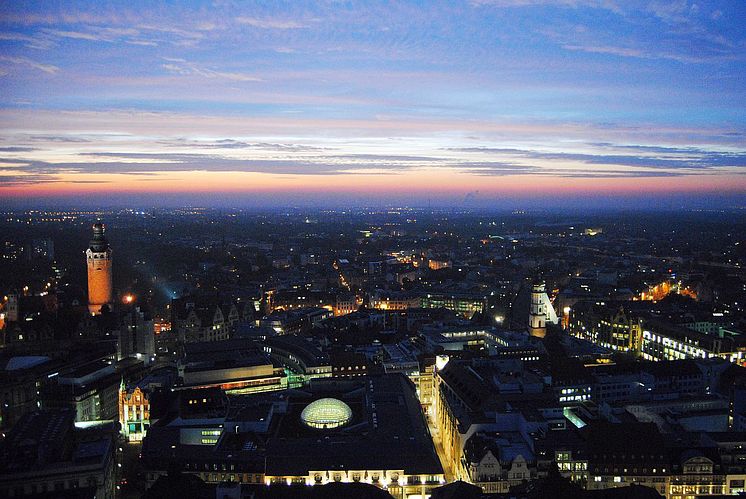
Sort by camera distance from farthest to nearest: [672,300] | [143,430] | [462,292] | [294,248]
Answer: [294,248]
[462,292]
[672,300]
[143,430]

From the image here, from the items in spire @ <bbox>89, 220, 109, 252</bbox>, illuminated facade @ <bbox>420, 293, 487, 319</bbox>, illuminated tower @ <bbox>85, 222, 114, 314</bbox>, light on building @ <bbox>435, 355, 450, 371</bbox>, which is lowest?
illuminated facade @ <bbox>420, 293, 487, 319</bbox>

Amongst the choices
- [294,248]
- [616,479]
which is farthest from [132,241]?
[616,479]

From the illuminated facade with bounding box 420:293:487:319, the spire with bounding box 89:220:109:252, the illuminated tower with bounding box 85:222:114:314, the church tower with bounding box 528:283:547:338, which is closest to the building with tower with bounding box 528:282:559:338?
the church tower with bounding box 528:283:547:338

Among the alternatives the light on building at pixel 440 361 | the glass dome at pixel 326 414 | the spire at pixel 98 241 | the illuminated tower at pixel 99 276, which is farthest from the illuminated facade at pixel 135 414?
the spire at pixel 98 241

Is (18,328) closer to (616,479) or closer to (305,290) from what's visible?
(305,290)

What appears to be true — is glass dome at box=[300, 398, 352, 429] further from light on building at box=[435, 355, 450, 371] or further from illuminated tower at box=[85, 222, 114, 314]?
illuminated tower at box=[85, 222, 114, 314]

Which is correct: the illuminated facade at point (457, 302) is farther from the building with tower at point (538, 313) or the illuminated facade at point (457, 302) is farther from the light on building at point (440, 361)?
the light on building at point (440, 361)

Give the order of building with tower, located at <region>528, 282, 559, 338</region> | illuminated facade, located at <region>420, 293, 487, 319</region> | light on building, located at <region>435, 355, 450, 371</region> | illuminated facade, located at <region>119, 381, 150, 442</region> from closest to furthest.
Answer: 1. illuminated facade, located at <region>119, 381, 150, 442</region>
2. light on building, located at <region>435, 355, 450, 371</region>
3. building with tower, located at <region>528, 282, 559, 338</region>
4. illuminated facade, located at <region>420, 293, 487, 319</region>
